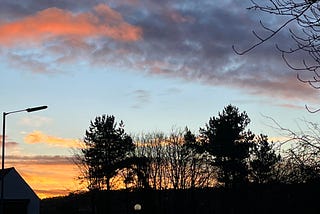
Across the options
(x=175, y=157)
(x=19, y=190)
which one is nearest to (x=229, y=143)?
(x=175, y=157)

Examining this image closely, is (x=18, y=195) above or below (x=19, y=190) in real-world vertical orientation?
below

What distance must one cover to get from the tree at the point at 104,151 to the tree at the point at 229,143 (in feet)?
27.1

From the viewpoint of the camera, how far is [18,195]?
66.4m

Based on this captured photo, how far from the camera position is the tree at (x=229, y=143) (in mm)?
55250

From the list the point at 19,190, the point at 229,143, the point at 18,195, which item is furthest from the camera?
the point at 19,190

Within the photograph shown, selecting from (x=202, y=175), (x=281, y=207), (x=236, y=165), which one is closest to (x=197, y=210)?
(x=202, y=175)

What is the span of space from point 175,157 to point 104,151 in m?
7.64

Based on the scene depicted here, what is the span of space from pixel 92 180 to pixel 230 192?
13596 millimetres

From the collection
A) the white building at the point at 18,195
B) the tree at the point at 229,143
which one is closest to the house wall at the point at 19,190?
the white building at the point at 18,195

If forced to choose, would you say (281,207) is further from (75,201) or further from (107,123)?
(75,201)

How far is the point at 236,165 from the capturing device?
2163 inches

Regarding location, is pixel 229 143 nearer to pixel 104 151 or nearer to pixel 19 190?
pixel 104 151

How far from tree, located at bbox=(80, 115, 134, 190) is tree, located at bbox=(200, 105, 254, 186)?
27.1 feet

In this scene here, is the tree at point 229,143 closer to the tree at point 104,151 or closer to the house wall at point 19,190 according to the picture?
the tree at point 104,151
